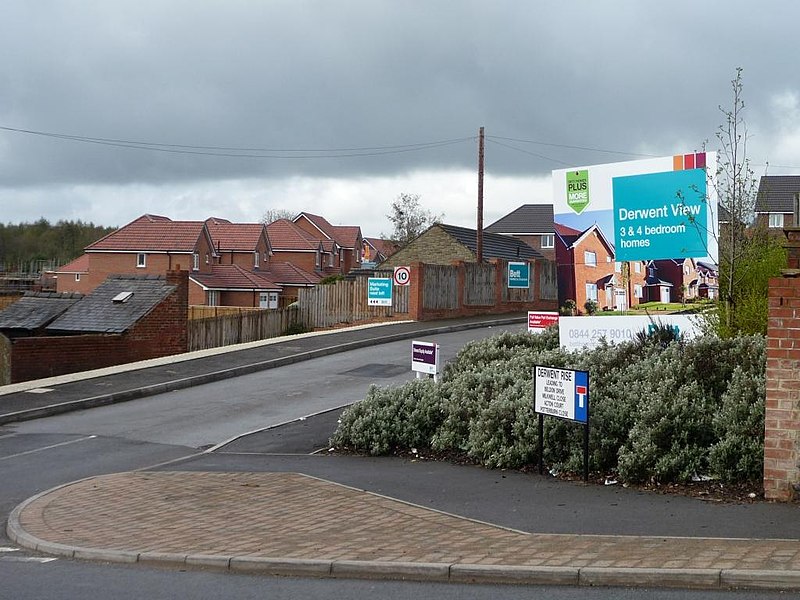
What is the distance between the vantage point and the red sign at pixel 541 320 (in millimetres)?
19031

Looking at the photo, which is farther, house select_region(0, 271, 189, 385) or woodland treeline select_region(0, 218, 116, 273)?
woodland treeline select_region(0, 218, 116, 273)

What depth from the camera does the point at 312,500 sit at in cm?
991

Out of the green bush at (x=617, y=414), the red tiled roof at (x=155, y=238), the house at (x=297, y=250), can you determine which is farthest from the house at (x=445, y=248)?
the green bush at (x=617, y=414)

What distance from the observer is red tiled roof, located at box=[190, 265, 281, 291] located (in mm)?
65500

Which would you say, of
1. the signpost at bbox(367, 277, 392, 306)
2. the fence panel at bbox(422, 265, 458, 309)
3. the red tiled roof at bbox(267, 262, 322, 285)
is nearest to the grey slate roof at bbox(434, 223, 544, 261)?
the fence panel at bbox(422, 265, 458, 309)

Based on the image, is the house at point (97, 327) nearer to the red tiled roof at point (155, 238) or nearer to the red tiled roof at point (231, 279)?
the red tiled roof at point (231, 279)

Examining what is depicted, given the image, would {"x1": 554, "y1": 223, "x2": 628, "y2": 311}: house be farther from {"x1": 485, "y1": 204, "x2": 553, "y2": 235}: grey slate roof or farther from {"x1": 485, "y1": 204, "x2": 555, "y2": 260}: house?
{"x1": 485, "y1": 204, "x2": 553, "y2": 235}: grey slate roof

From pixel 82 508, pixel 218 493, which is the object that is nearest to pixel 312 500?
pixel 218 493

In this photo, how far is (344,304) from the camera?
122 ft

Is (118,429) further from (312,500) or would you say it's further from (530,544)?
(530,544)

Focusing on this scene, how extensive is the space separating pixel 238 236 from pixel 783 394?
72752 millimetres

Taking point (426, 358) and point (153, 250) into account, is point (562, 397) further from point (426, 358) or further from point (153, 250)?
point (153, 250)

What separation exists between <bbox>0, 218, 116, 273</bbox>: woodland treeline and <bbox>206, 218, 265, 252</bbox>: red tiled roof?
31.4m

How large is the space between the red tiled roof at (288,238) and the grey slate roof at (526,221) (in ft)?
57.3
